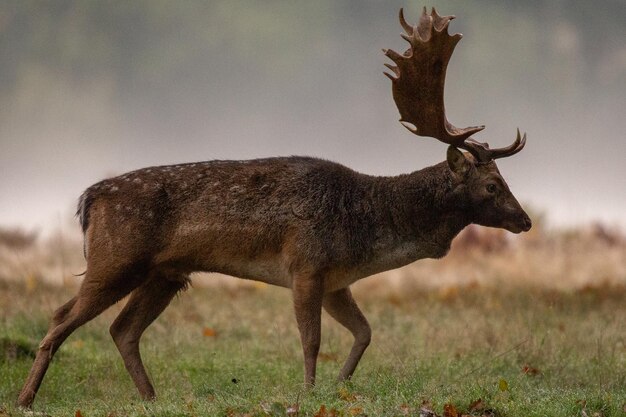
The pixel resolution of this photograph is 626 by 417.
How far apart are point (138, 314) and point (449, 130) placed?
342 centimetres

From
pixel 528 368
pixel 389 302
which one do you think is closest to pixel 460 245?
pixel 389 302

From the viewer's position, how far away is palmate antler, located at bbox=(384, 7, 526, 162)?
32.5ft

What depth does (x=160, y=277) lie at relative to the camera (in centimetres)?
1038

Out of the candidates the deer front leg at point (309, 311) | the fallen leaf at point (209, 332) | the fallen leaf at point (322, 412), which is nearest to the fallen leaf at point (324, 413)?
the fallen leaf at point (322, 412)

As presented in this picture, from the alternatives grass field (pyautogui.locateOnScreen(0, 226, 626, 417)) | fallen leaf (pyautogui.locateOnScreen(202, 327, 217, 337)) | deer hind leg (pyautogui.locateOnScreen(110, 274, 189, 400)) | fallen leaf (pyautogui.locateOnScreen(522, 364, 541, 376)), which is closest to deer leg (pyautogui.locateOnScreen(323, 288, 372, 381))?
grass field (pyautogui.locateOnScreen(0, 226, 626, 417))

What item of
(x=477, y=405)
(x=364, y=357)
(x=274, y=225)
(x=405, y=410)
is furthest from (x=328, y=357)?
(x=405, y=410)

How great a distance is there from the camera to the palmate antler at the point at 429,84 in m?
9.91

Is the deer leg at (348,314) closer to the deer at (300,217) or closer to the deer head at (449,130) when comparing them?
the deer at (300,217)

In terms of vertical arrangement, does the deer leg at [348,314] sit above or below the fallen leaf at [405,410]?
above

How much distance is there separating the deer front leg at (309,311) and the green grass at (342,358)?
305 millimetres

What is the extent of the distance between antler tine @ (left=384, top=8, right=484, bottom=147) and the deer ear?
0.11 metres

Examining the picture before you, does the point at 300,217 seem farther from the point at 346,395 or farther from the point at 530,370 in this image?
the point at 530,370

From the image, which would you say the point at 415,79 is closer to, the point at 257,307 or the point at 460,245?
the point at 257,307

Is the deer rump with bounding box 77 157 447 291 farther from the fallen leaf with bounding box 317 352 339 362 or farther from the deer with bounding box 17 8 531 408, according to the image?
the fallen leaf with bounding box 317 352 339 362
